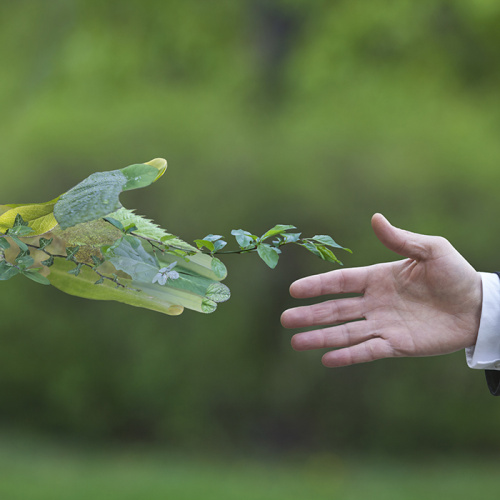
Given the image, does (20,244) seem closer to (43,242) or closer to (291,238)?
(43,242)

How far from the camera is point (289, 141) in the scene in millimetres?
2225

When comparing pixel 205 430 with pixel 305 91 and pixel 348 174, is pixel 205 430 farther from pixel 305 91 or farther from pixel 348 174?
pixel 305 91

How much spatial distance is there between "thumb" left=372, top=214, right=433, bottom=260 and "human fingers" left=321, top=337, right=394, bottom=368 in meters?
0.16

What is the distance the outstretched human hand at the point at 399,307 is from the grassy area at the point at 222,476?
1.20 meters

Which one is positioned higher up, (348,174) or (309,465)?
(348,174)

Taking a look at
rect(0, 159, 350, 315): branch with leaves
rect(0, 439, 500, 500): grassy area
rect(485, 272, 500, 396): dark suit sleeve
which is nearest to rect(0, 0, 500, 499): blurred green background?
rect(0, 439, 500, 500): grassy area

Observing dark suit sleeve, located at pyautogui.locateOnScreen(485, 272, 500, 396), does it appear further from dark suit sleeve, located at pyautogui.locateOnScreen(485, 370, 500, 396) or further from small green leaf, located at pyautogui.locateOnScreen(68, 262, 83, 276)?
small green leaf, located at pyautogui.locateOnScreen(68, 262, 83, 276)

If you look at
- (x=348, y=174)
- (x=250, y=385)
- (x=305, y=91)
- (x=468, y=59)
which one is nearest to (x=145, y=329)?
(x=250, y=385)

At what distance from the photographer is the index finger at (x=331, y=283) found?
0.93 meters

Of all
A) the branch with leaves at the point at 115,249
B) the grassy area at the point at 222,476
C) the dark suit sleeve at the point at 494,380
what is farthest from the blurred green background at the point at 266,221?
the branch with leaves at the point at 115,249

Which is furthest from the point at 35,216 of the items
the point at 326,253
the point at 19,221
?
the point at 326,253

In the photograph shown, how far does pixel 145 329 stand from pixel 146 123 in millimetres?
800

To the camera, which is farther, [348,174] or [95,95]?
[95,95]

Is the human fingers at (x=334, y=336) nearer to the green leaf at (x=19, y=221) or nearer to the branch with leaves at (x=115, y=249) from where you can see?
the branch with leaves at (x=115, y=249)
